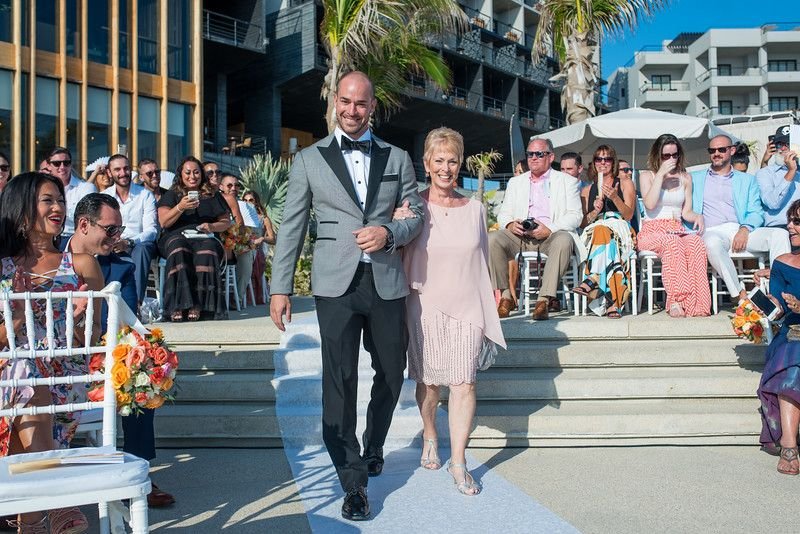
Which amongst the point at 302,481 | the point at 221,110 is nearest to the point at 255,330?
the point at 302,481

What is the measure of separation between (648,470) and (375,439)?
5.40 feet

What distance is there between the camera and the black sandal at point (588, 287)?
21.7 feet

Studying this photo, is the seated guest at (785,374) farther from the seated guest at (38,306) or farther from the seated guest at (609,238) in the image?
the seated guest at (38,306)

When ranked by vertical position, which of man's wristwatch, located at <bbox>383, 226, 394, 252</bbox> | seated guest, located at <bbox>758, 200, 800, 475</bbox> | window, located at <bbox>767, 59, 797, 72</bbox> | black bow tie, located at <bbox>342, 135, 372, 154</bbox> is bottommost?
seated guest, located at <bbox>758, 200, 800, 475</bbox>

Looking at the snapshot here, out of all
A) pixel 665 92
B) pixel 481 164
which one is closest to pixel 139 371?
pixel 481 164

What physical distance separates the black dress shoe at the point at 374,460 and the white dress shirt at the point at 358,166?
143cm

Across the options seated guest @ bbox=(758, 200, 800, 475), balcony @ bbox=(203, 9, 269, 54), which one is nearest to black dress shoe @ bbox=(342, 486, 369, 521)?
seated guest @ bbox=(758, 200, 800, 475)

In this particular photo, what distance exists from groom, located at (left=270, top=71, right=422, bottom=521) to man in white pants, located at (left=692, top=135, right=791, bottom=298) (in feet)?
12.2

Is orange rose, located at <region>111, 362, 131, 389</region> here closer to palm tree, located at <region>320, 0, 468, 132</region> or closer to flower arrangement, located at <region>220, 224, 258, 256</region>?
flower arrangement, located at <region>220, 224, 258, 256</region>

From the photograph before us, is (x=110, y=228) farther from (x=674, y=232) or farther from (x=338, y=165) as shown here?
(x=674, y=232)

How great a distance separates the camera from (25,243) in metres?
3.43

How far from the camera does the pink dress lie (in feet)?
13.6

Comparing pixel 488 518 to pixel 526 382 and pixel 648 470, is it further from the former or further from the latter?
pixel 526 382

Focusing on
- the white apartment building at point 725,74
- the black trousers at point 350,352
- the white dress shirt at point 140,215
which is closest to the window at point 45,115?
the white dress shirt at point 140,215
